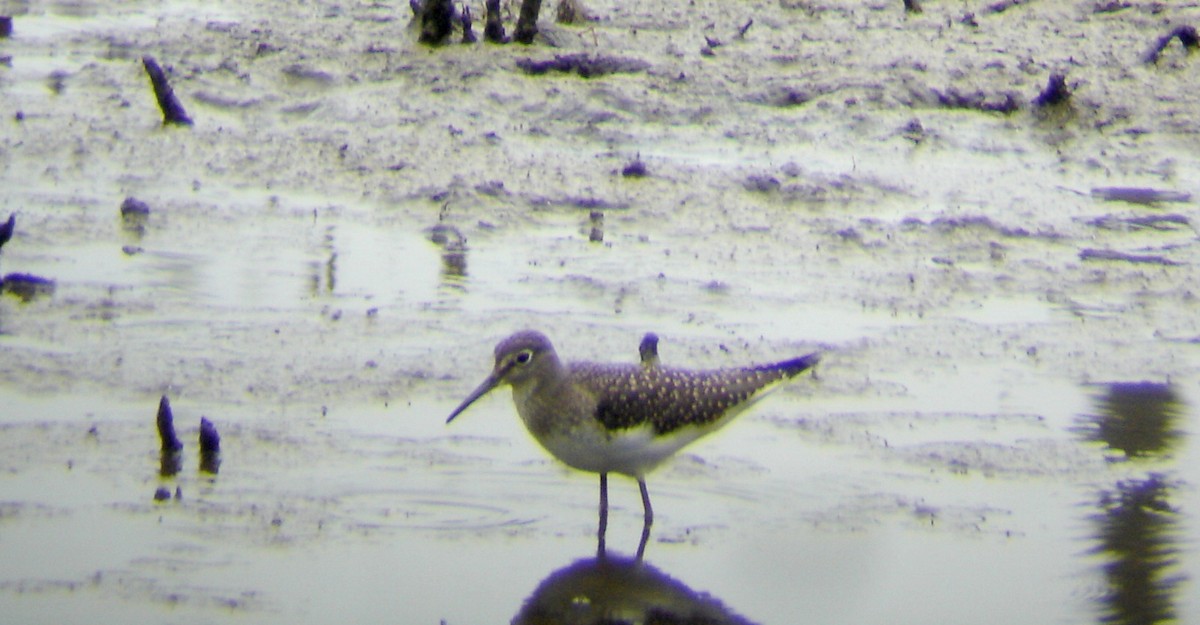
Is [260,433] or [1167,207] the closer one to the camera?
[260,433]

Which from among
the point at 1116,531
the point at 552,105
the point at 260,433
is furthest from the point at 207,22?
the point at 1116,531

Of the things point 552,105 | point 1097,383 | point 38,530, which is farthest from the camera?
point 552,105

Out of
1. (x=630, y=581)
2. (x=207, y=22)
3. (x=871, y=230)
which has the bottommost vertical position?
(x=207, y=22)

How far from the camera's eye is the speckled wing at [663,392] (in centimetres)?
595

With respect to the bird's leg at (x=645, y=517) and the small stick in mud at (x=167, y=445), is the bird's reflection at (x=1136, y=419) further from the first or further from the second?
the small stick in mud at (x=167, y=445)

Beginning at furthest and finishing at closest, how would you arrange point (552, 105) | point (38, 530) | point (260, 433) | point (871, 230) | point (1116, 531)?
point (552, 105)
point (871, 230)
point (260, 433)
point (1116, 531)
point (38, 530)

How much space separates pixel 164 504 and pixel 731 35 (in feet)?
24.8

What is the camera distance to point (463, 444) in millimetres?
6402

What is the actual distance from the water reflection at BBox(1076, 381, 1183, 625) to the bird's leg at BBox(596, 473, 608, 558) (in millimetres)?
1743

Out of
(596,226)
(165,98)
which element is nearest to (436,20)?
(165,98)

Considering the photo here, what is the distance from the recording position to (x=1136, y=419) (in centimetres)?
685

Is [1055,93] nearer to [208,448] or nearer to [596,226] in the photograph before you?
[596,226]

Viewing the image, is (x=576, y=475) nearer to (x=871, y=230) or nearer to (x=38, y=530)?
(x=38, y=530)

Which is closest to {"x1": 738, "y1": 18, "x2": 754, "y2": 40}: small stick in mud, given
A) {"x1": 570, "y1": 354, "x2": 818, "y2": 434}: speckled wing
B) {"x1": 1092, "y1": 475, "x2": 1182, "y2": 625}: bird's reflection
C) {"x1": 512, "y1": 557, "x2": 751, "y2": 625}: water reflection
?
{"x1": 570, "y1": 354, "x2": 818, "y2": 434}: speckled wing
